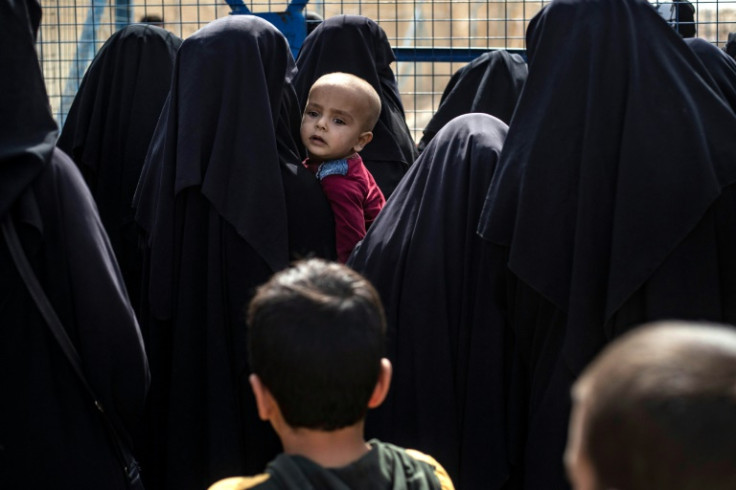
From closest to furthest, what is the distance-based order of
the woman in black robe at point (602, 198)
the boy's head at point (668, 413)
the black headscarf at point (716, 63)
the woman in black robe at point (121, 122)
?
the boy's head at point (668, 413) < the woman in black robe at point (602, 198) < the black headscarf at point (716, 63) < the woman in black robe at point (121, 122)

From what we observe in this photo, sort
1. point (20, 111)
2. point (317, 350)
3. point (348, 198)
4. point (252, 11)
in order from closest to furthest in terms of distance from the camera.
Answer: point (317, 350), point (20, 111), point (348, 198), point (252, 11)

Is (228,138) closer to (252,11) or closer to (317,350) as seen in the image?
(317,350)

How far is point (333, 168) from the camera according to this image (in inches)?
145

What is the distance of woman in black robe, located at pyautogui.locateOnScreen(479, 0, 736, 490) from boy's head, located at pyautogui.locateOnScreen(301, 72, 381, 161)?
924mm

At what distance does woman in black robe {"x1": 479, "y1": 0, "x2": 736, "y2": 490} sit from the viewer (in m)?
2.79

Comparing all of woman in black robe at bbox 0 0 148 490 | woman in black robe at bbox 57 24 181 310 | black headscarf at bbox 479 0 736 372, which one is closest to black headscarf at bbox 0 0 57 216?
woman in black robe at bbox 0 0 148 490

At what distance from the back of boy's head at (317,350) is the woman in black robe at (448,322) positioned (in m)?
1.29

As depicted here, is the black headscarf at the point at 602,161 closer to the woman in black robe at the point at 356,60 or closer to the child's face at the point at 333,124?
the child's face at the point at 333,124

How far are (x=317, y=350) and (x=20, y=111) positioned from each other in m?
1.16

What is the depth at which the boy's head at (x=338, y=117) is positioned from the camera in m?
3.80

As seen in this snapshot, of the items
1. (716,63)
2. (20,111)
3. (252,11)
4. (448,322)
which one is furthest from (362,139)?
(252,11)

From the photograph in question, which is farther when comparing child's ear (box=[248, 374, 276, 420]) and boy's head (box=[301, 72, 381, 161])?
boy's head (box=[301, 72, 381, 161])

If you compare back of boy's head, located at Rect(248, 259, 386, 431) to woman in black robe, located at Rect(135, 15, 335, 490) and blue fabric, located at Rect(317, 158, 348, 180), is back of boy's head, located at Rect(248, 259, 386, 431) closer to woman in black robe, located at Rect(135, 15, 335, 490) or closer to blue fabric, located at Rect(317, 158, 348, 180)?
woman in black robe, located at Rect(135, 15, 335, 490)

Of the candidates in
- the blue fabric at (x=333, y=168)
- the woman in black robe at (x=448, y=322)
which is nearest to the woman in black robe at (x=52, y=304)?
the woman in black robe at (x=448, y=322)
